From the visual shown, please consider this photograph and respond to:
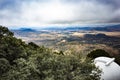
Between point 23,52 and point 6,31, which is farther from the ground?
point 6,31

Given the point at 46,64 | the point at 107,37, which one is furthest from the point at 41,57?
the point at 107,37

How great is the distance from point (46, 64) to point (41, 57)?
185 cm

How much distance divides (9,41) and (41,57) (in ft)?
22.7

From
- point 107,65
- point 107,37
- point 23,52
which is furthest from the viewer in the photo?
point 107,37

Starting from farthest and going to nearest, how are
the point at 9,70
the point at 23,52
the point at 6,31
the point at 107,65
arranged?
the point at 107,65
the point at 6,31
the point at 23,52
the point at 9,70

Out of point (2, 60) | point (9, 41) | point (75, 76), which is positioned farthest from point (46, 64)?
point (9, 41)

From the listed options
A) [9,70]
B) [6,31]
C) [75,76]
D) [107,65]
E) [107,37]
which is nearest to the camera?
[75,76]

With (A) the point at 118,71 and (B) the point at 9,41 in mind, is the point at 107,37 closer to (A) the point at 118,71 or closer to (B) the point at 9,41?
(A) the point at 118,71

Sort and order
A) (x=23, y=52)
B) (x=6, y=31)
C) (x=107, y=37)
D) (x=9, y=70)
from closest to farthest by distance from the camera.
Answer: (x=9, y=70) → (x=23, y=52) → (x=6, y=31) → (x=107, y=37)

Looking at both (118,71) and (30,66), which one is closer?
(30,66)

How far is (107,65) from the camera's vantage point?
4778 cm

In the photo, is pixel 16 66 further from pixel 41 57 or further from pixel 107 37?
pixel 107 37

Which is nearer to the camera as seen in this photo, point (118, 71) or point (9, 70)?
point (9, 70)

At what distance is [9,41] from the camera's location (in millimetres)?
35750
